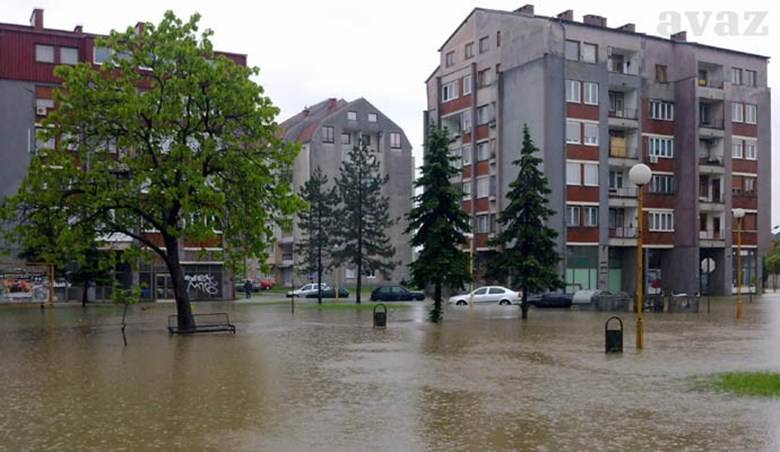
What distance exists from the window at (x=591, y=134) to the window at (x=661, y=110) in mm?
6817

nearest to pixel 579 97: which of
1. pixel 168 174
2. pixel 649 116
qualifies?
pixel 649 116

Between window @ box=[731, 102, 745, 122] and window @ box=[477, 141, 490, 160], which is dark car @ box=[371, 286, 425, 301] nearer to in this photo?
window @ box=[477, 141, 490, 160]

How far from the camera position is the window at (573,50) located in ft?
207

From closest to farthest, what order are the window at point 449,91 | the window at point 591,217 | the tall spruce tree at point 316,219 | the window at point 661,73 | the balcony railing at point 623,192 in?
the window at point 591,217, the balcony railing at point 623,192, the window at point 661,73, the tall spruce tree at point 316,219, the window at point 449,91

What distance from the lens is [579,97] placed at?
6228 cm

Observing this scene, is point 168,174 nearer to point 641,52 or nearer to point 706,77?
point 641,52

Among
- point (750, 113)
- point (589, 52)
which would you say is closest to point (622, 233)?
point (589, 52)

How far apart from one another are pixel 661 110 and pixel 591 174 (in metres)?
9.81

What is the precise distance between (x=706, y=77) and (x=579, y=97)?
16118mm

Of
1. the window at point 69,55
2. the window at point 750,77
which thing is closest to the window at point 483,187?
the window at point 750,77

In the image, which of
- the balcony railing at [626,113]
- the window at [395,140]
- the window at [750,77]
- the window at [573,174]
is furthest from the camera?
the window at [395,140]

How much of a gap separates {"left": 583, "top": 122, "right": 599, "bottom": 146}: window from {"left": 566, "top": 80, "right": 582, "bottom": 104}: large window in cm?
202

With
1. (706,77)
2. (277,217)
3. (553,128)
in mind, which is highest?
(706,77)

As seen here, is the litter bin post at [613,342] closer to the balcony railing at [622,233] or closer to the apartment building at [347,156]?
the balcony railing at [622,233]
